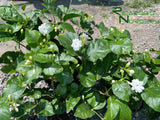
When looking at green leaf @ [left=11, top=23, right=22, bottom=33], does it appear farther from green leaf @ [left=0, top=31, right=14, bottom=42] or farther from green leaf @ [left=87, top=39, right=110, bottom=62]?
green leaf @ [left=87, top=39, right=110, bottom=62]

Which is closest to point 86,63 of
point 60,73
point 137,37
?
point 60,73

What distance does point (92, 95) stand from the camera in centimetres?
124

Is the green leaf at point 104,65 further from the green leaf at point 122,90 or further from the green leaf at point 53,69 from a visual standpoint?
the green leaf at point 53,69

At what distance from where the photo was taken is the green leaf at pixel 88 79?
3.48 feet

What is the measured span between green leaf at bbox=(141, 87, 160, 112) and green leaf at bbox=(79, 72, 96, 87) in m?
0.35

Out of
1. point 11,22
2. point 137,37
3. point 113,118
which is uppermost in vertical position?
point 11,22

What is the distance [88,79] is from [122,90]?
221 millimetres

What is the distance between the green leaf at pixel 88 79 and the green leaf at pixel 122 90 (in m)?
0.14

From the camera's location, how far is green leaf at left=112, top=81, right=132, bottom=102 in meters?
1.03

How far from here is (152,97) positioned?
109cm

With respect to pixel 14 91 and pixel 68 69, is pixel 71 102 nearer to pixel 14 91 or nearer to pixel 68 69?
pixel 68 69

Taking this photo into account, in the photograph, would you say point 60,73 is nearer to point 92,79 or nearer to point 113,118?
point 92,79

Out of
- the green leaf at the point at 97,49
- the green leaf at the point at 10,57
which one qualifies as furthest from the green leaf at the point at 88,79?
the green leaf at the point at 10,57

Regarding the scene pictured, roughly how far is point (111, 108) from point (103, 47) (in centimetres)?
40
